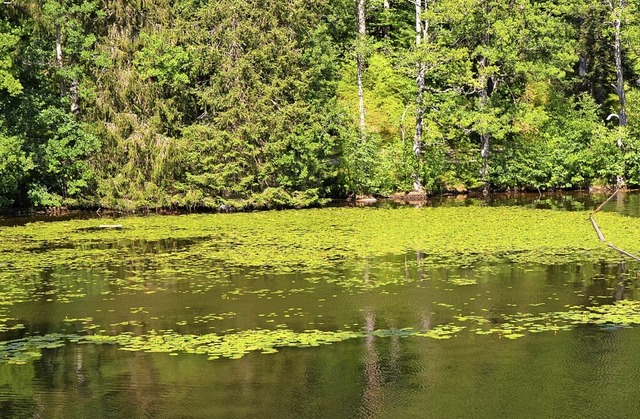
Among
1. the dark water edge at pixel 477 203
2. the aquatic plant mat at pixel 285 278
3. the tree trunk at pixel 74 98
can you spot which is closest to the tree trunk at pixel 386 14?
the dark water edge at pixel 477 203

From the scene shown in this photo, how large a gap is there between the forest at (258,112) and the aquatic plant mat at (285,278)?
19.8ft

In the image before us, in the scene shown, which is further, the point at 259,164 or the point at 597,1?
the point at 597,1

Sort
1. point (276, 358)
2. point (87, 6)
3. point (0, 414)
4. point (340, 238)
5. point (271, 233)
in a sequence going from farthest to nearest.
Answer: point (87, 6) → point (271, 233) → point (340, 238) → point (276, 358) → point (0, 414)

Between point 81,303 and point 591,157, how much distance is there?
108 ft

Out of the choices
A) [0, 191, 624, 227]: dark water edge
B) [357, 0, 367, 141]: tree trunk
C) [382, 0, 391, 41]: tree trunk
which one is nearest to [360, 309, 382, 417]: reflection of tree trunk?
[0, 191, 624, 227]: dark water edge

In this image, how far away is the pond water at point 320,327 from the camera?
11930 mm

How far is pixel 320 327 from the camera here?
52.7ft

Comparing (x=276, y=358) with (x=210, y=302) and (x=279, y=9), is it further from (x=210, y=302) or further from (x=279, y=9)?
(x=279, y=9)

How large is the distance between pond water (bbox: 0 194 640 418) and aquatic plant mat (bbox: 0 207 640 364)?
0.26 feet

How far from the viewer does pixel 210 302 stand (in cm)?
1859

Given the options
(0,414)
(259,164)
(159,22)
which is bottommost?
(0,414)

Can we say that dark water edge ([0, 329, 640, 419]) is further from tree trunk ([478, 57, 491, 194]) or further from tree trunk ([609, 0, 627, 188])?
tree trunk ([609, 0, 627, 188])

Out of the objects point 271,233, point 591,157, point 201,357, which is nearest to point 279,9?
point 271,233

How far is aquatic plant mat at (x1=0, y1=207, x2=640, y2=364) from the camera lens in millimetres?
15781
